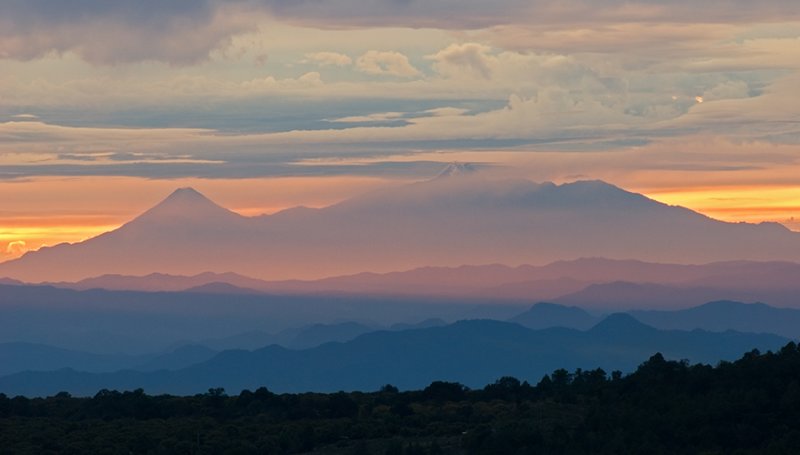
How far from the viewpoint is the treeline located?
2820 inches

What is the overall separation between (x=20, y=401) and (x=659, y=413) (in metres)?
42.5

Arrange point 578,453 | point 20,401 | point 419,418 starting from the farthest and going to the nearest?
point 20,401 → point 419,418 → point 578,453

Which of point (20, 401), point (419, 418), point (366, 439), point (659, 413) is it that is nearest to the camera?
point (659, 413)

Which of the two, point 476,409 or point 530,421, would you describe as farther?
point 476,409

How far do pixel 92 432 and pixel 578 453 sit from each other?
27.0 m

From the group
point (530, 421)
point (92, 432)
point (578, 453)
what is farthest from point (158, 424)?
point (578, 453)

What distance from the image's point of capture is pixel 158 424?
8531 cm

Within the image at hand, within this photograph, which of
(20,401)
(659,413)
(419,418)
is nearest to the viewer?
(659,413)

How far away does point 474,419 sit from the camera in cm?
8419

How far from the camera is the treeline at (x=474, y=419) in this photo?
71625 millimetres

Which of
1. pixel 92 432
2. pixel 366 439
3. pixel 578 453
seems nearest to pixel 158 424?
pixel 92 432

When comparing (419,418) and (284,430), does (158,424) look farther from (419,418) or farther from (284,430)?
(419,418)

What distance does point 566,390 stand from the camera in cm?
8806

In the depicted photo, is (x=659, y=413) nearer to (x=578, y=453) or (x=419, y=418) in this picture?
(x=578, y=453)
